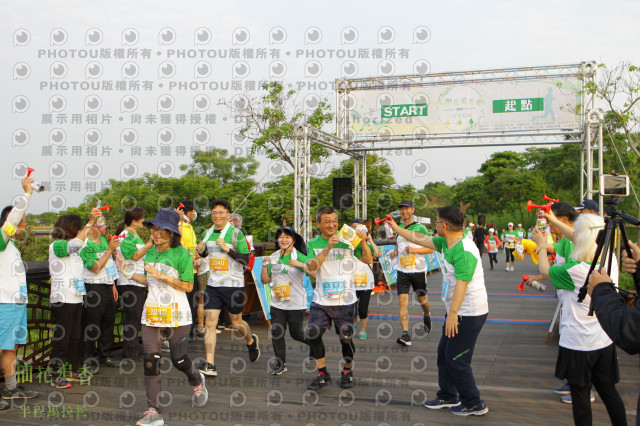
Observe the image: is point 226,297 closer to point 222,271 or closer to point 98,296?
point 222,271

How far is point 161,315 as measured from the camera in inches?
184

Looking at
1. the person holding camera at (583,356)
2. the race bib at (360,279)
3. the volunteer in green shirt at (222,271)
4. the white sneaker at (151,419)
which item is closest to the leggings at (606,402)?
the person holding camera at (583,356)

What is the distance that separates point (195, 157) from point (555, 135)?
33822 millimetres

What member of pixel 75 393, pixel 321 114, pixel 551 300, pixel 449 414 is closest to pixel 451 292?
pixel 449 414

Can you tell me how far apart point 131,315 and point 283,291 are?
2.25 m

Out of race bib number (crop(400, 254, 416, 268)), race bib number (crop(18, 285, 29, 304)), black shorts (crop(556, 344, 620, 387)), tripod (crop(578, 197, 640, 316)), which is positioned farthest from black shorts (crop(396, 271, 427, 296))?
tripod (crop(578, 197, 640, 316))

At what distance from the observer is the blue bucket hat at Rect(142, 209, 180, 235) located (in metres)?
4.70

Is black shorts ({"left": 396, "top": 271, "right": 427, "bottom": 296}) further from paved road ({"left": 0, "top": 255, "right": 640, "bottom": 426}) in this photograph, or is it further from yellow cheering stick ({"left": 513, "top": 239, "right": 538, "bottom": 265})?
yellow cheering stick ({"left": 513, "top": 239, "right": 538, "bottom": 265})

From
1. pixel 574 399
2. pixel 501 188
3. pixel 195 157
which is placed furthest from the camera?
pixel 501 188

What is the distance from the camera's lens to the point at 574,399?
3887mm

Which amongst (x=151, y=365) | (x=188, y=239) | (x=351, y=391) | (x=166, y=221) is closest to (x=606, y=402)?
→ (x=351, y=391)

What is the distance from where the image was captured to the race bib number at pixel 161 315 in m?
4.67

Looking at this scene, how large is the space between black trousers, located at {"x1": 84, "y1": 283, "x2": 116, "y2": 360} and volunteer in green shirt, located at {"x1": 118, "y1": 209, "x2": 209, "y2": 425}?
1856 mm

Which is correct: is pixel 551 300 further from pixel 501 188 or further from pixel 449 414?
pixel 501 188
